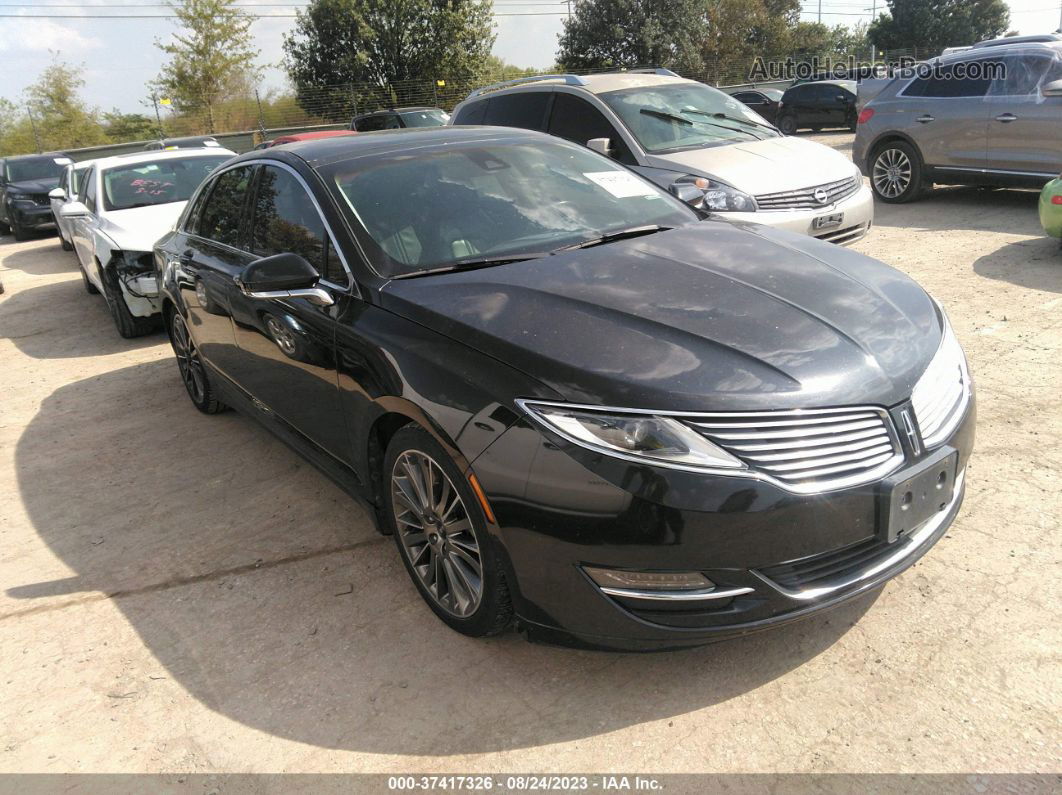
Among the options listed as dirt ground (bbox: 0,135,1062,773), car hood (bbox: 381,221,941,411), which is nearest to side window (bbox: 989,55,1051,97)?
dirt ground (bbox: 0,135,1062,773)

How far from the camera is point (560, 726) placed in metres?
2.50

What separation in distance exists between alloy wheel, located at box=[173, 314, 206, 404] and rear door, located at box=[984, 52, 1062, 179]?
8179 millimetres

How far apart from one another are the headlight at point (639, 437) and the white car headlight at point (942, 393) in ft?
2.23

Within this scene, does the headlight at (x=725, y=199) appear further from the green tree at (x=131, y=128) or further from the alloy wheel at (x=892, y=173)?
the green tree at (x=131, y=128)

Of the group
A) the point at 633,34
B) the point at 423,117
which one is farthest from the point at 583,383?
the point at 633,34

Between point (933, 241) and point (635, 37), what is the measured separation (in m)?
39.9

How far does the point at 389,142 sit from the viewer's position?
385 cm

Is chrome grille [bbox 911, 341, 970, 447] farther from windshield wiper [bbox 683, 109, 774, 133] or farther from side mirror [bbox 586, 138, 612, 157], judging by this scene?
windshield wiper [bbox 683, 109, 774, 133]

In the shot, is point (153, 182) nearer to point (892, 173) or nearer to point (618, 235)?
point (618, 235)

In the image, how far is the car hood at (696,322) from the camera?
7.72 ft

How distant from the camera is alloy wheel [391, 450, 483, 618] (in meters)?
2.73

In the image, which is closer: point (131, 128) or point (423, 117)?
point (423, 117)

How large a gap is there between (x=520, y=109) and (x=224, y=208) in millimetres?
4592

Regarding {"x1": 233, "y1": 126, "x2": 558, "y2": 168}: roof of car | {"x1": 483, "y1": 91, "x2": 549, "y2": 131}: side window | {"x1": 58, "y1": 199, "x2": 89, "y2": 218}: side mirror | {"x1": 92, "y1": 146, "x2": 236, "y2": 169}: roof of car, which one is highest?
{"x1": 483, "y1": 91, "x2": 549, "y2": 131}: side window
